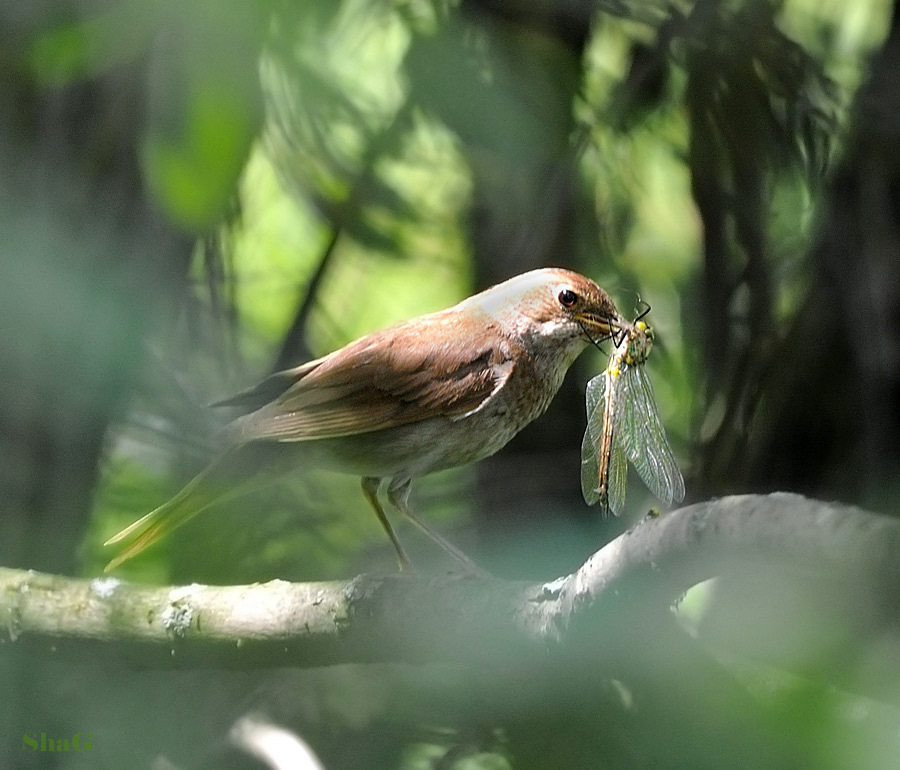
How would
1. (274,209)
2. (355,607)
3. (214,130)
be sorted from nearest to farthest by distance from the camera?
(214,130)
(355,607)
(274,209)

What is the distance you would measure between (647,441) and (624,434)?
8 cm

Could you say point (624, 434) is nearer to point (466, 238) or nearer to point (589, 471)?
point (589, 471)

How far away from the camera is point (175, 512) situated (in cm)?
382

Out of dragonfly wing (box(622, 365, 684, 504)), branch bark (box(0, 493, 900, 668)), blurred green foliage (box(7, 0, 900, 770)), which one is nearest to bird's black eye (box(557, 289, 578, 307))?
dragonfly wing (box(622, 365, 684, 504))

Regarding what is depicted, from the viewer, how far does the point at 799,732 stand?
5.02ft

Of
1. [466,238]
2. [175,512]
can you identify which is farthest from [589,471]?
[466,238]

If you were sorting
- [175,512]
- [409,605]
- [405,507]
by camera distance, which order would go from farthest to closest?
[405,507] < [175,512] < [409,605]

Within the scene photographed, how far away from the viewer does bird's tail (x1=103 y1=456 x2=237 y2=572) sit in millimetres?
3793

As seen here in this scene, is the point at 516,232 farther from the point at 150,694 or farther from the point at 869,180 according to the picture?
the point at 150,694

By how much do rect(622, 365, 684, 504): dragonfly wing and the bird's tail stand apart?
1.36 meters

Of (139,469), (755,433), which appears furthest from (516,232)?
(139,469)

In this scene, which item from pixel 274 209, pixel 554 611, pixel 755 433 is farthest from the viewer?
pixel 274 209

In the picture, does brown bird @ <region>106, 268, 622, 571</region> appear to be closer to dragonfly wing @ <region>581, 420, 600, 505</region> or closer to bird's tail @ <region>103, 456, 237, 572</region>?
bird's tail @ <region>103, 456, 237, 572</region>

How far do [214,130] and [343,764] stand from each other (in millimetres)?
2485
